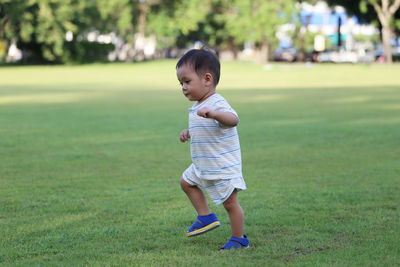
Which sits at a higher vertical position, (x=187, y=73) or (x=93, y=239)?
(x=187, y=73)

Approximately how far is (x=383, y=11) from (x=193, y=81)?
5030cm

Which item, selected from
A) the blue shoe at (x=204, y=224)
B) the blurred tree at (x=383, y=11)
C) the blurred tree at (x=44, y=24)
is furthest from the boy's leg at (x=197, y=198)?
the blurred tree at (x=44, y=24)

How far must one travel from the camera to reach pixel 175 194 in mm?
6586

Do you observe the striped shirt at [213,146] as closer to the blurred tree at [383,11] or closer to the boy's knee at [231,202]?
the boy's knee at [231,202]

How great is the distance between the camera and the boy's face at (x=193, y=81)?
4.49 meters

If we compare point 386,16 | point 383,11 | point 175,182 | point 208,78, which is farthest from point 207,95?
point 383,11

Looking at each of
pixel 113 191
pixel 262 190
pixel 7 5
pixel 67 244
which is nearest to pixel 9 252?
pixel 67 244

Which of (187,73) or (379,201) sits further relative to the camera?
(379,201)

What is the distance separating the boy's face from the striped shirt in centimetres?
8

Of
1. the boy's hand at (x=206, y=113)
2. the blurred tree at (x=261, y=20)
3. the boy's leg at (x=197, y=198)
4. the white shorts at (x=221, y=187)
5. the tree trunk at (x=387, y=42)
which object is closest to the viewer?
the boy's hand at (x=206, y=113)

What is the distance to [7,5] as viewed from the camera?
171 feet

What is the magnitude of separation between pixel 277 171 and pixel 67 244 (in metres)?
3.76

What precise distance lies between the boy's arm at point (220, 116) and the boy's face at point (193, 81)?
0.23 meters

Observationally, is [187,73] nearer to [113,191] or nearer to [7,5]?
[113,191]
